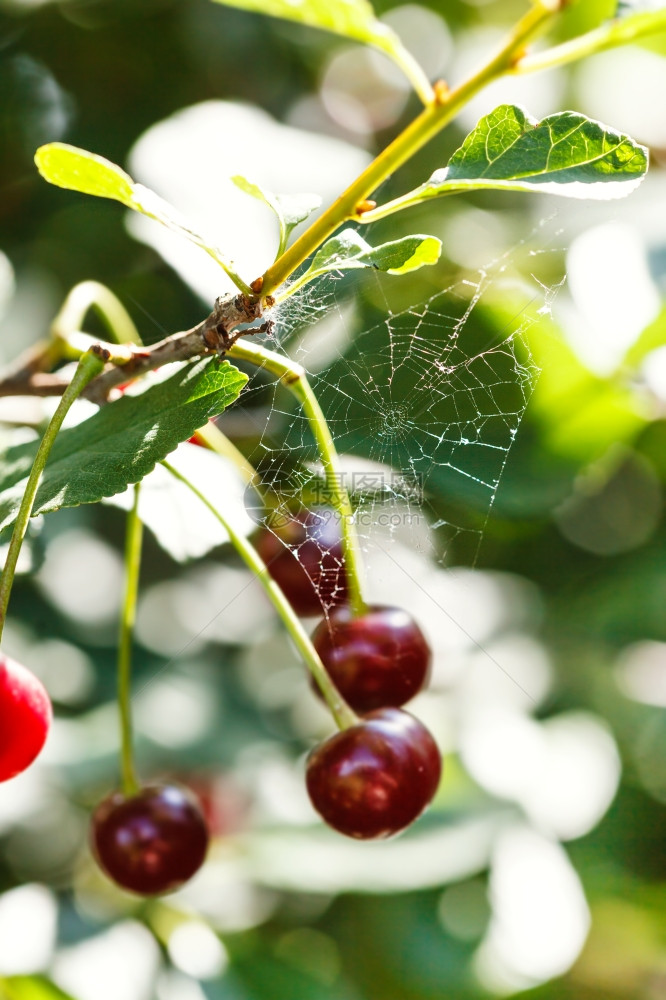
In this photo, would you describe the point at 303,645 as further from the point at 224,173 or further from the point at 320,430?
the point at 224,173

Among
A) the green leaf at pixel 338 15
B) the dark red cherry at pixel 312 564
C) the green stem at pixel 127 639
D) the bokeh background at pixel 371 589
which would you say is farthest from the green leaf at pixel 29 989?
the green leaf at pixel 338 15

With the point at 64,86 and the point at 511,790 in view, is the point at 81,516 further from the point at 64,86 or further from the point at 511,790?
the point at 511,790

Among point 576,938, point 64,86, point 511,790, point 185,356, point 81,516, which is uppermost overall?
point 185,356

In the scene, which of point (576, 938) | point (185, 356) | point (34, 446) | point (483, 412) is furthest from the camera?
point (576, 938)

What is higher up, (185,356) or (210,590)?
(185,356)

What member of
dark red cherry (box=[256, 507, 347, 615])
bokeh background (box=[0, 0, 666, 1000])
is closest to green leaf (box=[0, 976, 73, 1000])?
bokeh background (box=[0, 0, 666, 1000])

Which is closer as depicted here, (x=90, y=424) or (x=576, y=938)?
(x=90, y=424)

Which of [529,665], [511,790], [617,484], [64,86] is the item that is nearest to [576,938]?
[511,790]

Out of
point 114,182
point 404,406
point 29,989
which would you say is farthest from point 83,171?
point 29,989

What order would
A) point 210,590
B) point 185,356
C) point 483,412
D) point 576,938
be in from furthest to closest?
point 210,590 → point 576,938 → point 483,412 → point 185,356
